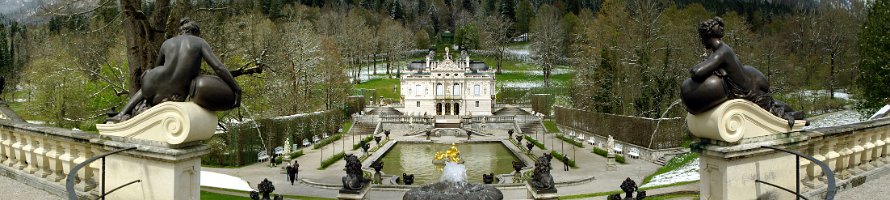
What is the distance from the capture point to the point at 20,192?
383 inches

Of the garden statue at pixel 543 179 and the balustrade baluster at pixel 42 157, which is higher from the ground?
the balustrade baluster at pixel 42 157

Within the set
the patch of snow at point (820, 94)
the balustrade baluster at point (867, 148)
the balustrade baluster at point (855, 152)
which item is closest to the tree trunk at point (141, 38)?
the balustrade baluster at point (855, 152)

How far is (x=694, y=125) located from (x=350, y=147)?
126 ft

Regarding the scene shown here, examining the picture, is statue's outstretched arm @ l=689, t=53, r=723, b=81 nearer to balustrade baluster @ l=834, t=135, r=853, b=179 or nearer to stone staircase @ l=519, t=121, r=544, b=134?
balustrade baluster @ l=834, t=135, r=853, b=179

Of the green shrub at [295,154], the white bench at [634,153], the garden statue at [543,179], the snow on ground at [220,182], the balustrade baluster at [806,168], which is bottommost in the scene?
the green shrub at [295,154]

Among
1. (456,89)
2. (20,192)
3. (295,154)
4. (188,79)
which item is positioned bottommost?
(295,154)

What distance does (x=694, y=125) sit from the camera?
26.7ft

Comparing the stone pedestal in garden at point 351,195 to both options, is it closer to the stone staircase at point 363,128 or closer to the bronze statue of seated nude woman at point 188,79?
the bronze statue of seated nude woman at point 188,79

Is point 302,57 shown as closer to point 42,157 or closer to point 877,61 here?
point 877,61

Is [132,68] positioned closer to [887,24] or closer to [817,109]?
[887,24]

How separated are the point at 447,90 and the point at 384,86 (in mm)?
23870

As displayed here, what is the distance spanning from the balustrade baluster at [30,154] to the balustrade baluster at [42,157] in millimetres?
126

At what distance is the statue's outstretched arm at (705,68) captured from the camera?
25.1 feet

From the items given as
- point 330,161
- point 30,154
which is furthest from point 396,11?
point 30,154
